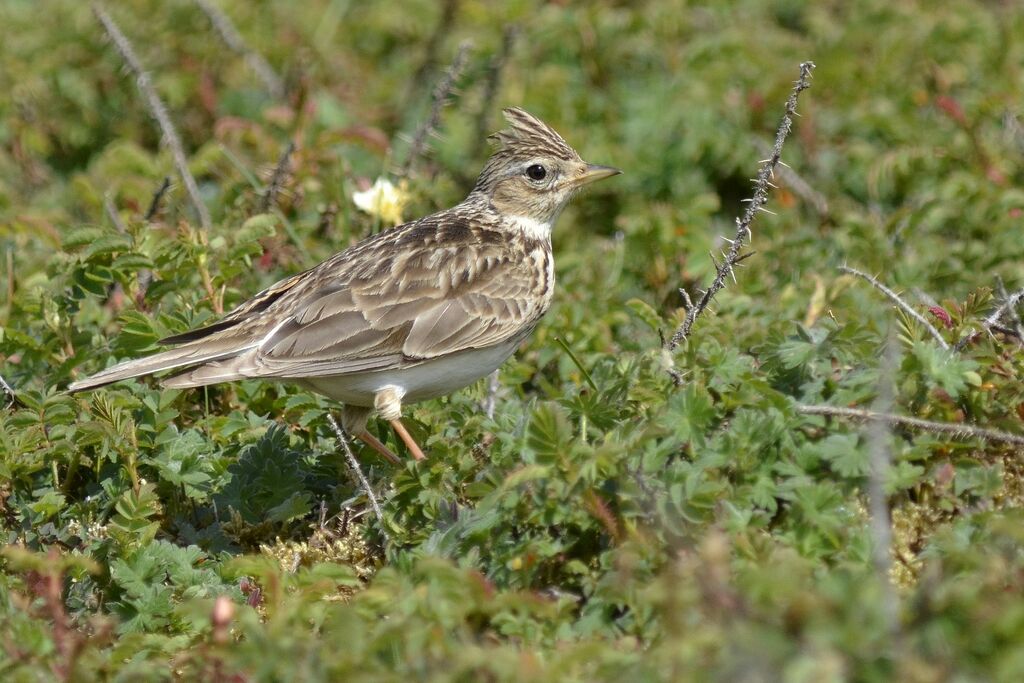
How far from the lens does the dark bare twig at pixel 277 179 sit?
7.32m

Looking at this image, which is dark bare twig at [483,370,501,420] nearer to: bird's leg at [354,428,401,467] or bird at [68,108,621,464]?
bird at [68,108,621,464]

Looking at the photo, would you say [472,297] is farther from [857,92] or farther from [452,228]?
[857,92]

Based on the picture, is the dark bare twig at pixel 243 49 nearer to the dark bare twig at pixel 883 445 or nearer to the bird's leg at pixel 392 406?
the bird's leg at pixel 392 406

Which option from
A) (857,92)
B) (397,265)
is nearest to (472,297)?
(397,265)

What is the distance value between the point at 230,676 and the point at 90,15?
6.68m

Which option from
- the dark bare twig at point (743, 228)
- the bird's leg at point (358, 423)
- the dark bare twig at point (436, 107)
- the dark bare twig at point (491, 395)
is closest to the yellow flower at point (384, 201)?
the dark bare twig at point (436, 107)

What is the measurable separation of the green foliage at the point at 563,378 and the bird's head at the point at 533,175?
51cm

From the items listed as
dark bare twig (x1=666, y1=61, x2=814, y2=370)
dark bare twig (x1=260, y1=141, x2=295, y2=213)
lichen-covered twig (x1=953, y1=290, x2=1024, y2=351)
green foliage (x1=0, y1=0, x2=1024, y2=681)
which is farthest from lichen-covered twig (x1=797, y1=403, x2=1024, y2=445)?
dark bare twig (x1=260, y1=141, x2=295, y2=213)

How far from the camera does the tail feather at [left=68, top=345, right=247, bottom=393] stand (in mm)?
4996

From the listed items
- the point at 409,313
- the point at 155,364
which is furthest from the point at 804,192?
the point at 155,364

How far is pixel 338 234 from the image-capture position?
24.4 ft

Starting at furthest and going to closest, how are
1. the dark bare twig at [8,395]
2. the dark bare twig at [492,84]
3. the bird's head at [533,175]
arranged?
1. the dark bare twig at [492,84]
2. the bird's head at [533,175]
3. the dark bare twig at [8,395]

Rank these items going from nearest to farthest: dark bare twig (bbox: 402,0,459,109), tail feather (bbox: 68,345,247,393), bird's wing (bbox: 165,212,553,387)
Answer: tail feather (bbox: 68,345,247,393) → bird's wing (bbox: 165,212,553,387) → dark bare twig (bbox: 402,0,459,109)

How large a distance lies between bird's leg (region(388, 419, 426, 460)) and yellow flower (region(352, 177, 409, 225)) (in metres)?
1.90
